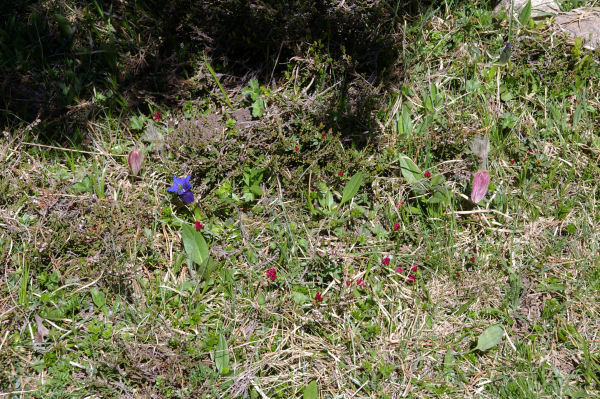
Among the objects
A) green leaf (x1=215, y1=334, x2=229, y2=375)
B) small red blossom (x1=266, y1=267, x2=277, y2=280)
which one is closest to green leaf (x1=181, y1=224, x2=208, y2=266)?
small red blossom (x1=266, y1=267, x2=277, y2=280)

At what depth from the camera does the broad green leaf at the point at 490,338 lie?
2494 mm

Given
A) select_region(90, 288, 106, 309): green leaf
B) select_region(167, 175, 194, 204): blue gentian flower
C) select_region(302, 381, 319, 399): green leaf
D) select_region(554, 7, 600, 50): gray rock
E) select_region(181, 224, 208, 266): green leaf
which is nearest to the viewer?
select_region(302, 381, 319, 399): green leaf

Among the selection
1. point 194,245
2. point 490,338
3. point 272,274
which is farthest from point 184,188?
point 490,338

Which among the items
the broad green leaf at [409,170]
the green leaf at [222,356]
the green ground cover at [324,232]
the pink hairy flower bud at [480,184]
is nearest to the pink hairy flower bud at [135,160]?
the green ground cover at [324,232]

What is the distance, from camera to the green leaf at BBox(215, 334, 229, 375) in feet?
7.85

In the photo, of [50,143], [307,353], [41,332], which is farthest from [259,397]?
[50,143]

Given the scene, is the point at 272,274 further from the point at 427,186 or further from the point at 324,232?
the point at 427,186

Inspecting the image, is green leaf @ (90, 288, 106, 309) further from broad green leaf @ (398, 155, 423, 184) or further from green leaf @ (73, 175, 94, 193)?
broad green leaf @ (398, 155, 423, 184)

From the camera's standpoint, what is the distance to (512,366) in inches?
97.1

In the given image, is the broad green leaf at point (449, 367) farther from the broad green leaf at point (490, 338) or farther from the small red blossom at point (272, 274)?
the small red blossom at point (272, 274)

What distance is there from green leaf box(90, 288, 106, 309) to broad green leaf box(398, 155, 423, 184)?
164 cm

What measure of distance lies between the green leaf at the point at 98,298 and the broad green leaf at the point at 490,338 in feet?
5.61

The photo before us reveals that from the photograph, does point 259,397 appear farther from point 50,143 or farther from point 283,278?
point 50,143

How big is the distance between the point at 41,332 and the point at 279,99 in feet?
5.51
